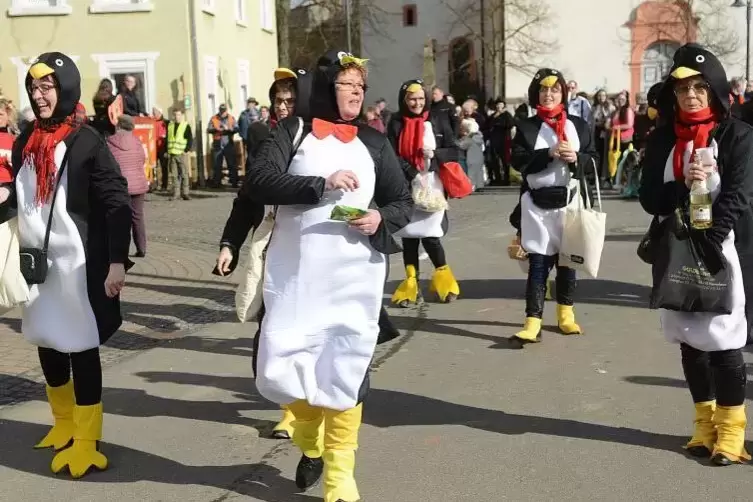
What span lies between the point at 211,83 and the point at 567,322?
19.7 m

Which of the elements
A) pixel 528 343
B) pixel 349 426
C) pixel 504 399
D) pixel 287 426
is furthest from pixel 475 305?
pixel 349 426

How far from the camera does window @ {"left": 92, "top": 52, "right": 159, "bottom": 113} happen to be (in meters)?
24.6

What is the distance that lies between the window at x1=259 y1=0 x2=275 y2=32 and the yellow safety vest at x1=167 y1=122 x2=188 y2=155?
11061 mm

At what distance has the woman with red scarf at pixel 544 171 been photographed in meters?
7.35

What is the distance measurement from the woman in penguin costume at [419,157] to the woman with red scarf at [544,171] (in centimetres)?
149

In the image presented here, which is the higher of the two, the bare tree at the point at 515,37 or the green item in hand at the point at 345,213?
the bare tree at the point at 515,37

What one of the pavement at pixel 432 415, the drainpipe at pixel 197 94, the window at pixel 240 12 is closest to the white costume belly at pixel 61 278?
the pavement at pixel 432 415

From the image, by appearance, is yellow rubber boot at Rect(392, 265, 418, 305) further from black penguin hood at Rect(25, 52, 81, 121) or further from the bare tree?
the bare tree

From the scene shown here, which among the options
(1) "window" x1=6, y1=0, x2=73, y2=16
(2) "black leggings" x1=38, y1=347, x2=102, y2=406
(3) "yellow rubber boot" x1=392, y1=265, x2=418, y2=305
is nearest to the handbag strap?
(2) "black leggings" x1=38, y1=347, x2=102, y2=406

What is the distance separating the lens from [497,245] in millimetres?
12891

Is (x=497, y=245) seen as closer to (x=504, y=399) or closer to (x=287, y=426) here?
(x=504, y=399)

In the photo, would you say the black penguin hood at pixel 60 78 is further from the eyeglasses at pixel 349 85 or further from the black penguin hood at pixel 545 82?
the black penguin hood at pixel 545 82

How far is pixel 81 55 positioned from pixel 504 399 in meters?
20.8

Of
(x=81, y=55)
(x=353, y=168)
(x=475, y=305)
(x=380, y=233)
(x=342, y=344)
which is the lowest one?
(x=475, y=305)
